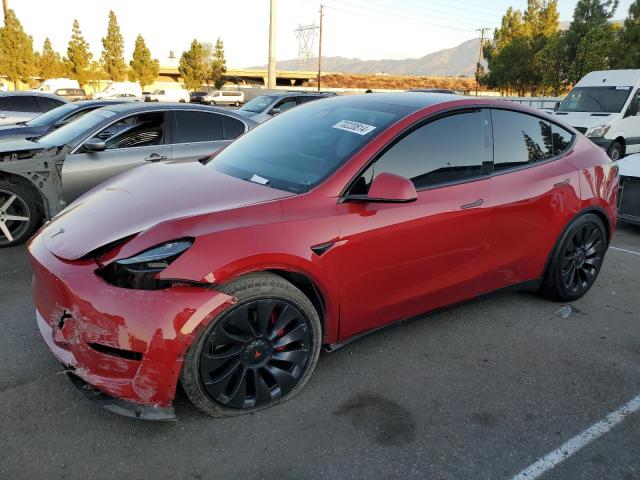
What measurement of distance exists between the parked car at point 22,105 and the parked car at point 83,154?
305 inches

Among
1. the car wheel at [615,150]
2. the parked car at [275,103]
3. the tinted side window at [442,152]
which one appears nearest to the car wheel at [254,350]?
the tinted side window at [442,152]

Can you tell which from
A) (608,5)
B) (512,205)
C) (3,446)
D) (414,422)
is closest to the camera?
(3,446)

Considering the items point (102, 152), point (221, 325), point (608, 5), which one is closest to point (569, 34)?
point (608, 5)

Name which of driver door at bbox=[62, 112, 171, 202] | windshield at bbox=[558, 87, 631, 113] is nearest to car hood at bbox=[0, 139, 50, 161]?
driver door at bbox=[62, 112, 171, 202]

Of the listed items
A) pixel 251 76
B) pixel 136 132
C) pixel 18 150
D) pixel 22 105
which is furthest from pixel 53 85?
pixel 251 76

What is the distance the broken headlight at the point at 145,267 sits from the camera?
2236 mm

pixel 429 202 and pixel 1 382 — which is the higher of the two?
pixel 429 202

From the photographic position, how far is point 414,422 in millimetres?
2602

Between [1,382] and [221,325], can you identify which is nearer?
[221,325]

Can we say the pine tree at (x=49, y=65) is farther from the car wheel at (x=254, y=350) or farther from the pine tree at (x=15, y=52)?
the car wheel at (x=254, y=350)

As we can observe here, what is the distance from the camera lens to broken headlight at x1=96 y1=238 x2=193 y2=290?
2.24 metres

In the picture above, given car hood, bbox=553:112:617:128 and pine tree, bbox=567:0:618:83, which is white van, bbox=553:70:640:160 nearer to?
car hood, bbox=553:112:617:128

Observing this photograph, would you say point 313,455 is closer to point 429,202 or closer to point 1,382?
point 429,202

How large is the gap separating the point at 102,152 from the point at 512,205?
4.23 m
